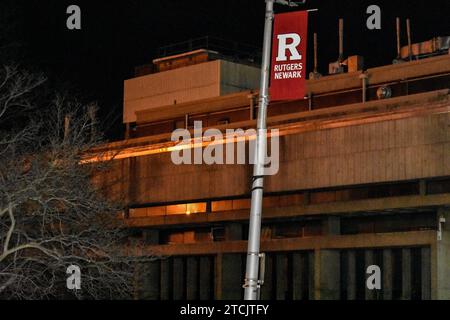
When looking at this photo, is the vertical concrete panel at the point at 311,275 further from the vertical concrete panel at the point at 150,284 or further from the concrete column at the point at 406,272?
the vertical concrete panel at the point at 150,284

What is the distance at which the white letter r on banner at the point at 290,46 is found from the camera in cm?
1902

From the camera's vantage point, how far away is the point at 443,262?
126ft

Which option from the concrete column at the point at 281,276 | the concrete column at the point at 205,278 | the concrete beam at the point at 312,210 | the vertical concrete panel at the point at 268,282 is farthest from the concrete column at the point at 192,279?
the concrete column at the point at 281,276

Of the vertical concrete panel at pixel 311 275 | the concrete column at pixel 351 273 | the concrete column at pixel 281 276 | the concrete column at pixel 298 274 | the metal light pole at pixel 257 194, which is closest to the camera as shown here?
the metal light pole at pixel 257 194

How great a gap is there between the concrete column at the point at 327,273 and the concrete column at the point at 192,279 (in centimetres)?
827

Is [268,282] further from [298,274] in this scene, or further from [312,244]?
[312,244]

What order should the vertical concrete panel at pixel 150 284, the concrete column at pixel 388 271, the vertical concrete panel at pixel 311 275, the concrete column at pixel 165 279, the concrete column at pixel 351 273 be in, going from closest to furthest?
the concrete column at pixel 388 271
the concrete column at pixel 351 273
the vertical concrete panel at pixel 311 275
the vertical concrete panel at pixel 150 284
the concrete column at pixel 165 279

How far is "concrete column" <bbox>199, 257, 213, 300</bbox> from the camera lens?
157 ft

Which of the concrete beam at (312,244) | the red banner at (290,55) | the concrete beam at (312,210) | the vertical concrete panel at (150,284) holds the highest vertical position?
the red banner at (290,55)

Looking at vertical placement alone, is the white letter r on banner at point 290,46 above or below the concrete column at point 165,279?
above

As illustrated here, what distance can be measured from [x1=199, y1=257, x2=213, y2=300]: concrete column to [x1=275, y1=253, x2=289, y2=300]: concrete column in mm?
4132

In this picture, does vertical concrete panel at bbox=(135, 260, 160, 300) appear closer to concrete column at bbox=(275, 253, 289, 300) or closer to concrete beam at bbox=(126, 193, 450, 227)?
concrete beam at bbox=(126, 193, 450, 227)

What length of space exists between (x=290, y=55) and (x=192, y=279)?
3079 cm

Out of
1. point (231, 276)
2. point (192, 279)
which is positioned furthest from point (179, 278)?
point (231, 276)
